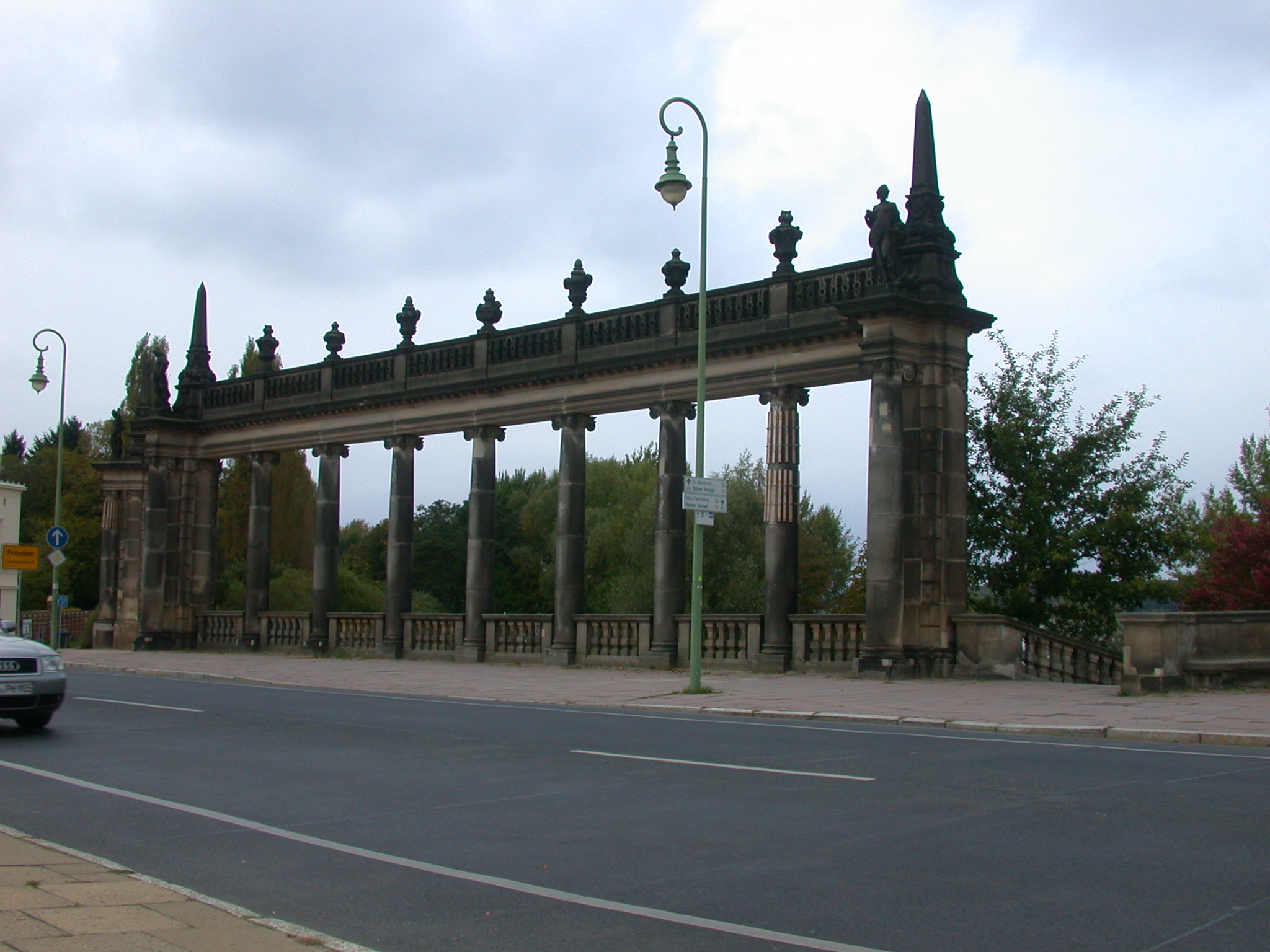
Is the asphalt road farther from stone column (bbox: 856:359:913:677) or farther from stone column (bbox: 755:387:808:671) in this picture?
stone column (bbox: 755:387:808:671)

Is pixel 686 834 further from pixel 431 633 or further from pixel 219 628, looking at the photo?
pixel 219 628

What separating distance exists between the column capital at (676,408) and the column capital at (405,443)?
887 centimetres

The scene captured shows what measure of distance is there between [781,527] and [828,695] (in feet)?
20.2

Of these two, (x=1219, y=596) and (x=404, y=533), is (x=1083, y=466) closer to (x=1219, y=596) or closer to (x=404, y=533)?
(x=1219, y=596)

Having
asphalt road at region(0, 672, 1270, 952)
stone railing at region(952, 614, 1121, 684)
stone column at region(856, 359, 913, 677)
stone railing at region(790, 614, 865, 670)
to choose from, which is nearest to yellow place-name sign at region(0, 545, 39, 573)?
stone railing at region(790, 614, 865, 670)

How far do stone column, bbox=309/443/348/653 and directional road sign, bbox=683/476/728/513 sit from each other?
17.2 metres

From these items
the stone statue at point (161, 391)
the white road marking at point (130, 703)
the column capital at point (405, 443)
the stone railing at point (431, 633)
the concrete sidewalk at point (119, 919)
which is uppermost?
the stone statue at point (161, 391)

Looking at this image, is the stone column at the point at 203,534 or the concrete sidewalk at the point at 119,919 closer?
the concrete sidewalk at the point at 119,919

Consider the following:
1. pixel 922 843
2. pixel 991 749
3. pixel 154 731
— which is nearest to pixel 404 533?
pixel 154 731

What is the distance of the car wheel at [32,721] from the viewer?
1506cm

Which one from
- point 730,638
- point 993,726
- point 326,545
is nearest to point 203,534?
point 326,545

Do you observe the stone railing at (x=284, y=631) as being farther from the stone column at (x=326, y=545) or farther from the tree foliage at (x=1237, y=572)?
the tree foliage at (x=1237, y=572)

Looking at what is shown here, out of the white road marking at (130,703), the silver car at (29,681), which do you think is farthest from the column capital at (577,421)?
the silver car at (29,681)

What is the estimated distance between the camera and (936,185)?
2434 cm
